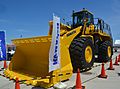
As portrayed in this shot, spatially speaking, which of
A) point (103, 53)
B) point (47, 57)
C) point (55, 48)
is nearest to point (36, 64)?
point (47, 57)

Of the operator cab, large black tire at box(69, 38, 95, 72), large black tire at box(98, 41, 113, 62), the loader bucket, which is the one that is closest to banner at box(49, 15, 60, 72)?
the loader bucket

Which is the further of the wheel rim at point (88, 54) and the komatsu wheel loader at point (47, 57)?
the wheel rim at point (88, 54)

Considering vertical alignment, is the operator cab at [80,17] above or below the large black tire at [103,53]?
above

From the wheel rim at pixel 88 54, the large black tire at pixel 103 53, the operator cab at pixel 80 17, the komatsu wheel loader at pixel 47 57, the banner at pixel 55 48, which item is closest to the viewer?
the banner at pixel 55 48

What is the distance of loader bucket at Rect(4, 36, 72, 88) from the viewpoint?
7941 millimetres

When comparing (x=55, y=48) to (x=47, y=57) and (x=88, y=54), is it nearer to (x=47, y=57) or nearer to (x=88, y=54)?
(x=47, y=57)

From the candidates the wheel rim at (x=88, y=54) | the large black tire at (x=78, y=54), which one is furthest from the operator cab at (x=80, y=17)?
the large black tire at (x=78, y=54)

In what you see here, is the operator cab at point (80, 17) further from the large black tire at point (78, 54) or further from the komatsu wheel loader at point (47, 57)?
the large black tire at point (78, 54)

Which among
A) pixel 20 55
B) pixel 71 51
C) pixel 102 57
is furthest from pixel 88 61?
pixel 102 57

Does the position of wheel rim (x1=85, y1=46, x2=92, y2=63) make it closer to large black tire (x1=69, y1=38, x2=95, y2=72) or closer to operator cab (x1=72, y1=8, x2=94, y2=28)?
large black tire (x1=69, y1=38, x2=95, y2=72)

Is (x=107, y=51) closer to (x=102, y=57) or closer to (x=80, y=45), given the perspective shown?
(x=102, y=57)

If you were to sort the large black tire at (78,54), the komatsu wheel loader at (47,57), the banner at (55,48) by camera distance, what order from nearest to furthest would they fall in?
the banner at (55,48) → the komatsu wheel loader at (47,57) → the large black tire at (78,54)

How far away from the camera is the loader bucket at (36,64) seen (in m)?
7.94

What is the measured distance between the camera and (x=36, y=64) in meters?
9.74
